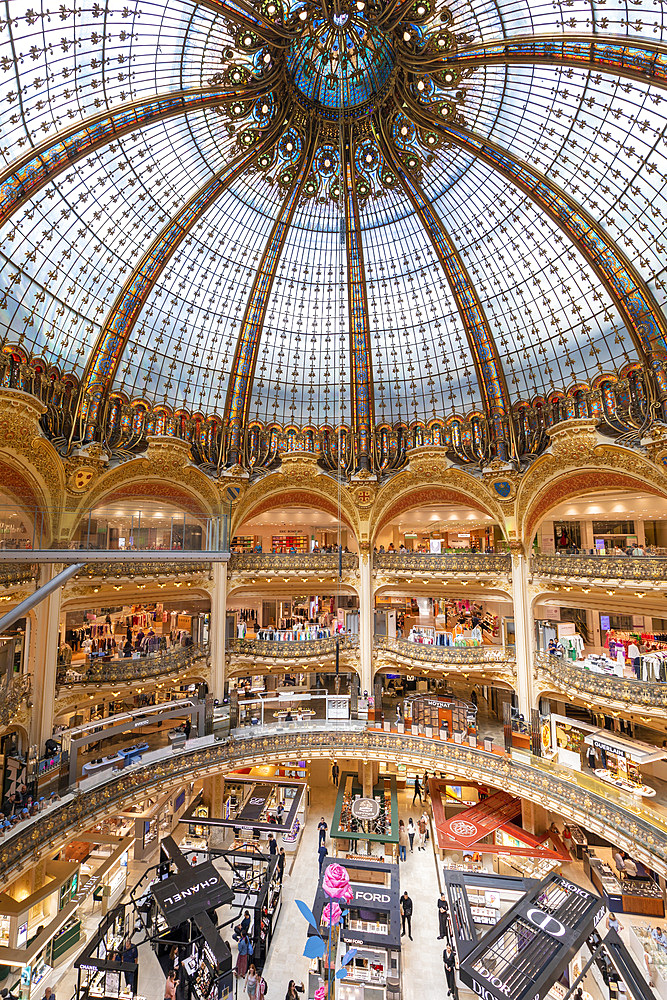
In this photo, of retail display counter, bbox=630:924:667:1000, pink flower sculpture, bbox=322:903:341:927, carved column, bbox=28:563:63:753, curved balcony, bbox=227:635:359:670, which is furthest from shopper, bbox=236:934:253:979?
curved balcony, bbox=227:635:359:670

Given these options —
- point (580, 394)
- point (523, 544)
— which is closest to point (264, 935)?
point (523, 544)

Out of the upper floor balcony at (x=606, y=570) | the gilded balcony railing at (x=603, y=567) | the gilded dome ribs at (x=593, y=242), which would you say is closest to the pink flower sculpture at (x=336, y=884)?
the upper floor balcony at (x=606, y=570)

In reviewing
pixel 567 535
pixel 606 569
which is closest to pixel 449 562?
pixel 567 535

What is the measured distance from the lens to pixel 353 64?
21.6m

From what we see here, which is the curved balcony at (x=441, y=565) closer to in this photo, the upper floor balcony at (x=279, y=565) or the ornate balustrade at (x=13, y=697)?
the upper floor balcony at (x=279, y=565)

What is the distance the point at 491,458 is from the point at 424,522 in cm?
918

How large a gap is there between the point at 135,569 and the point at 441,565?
57.9ft

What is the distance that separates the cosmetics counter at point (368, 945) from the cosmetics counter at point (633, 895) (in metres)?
9.64

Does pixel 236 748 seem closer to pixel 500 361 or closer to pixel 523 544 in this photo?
pixel 523 544

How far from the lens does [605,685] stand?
23344mm

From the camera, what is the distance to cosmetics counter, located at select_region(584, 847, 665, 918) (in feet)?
69.6

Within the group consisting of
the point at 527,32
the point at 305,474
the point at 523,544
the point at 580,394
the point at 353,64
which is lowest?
the point at 523,544

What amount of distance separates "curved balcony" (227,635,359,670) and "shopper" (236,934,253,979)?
14618mm

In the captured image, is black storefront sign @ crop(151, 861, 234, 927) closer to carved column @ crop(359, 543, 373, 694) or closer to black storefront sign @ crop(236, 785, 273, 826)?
black storefront sign @ crop(236, 785, 273, 826)
